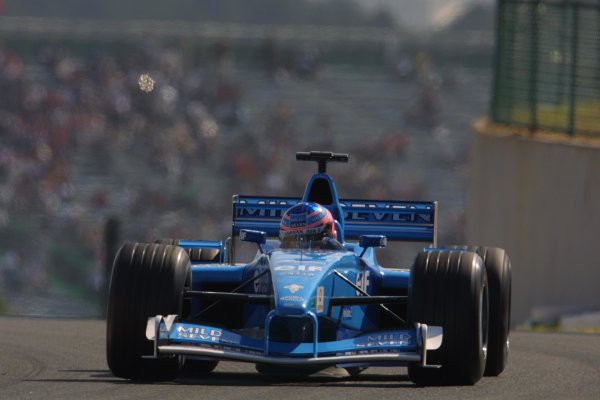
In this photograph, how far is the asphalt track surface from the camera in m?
7.69

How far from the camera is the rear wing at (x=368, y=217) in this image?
35.4 ft

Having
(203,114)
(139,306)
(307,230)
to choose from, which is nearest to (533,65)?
(307,230)

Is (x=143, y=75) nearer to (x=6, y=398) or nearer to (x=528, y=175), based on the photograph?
(x=528, y=175)

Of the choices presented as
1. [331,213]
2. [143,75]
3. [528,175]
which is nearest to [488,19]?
[143,75]

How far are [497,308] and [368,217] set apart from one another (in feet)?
6.36

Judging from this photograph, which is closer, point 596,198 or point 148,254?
point 148,254

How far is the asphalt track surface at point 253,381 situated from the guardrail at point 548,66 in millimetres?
5115

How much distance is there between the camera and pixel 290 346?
8070 mm

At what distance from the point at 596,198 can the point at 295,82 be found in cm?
1283

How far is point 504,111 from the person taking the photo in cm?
1738

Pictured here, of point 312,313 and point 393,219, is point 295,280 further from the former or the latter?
point 393,219

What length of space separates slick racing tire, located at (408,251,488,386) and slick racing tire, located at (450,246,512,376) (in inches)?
32.2

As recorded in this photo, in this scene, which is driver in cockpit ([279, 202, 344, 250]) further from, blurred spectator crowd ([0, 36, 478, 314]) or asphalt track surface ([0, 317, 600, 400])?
blurred spectator crowd ([0, 36, 478, 314])

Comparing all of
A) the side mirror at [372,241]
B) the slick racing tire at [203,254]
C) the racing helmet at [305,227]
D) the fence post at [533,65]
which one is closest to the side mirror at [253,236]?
the racing helmet at [305,227]
